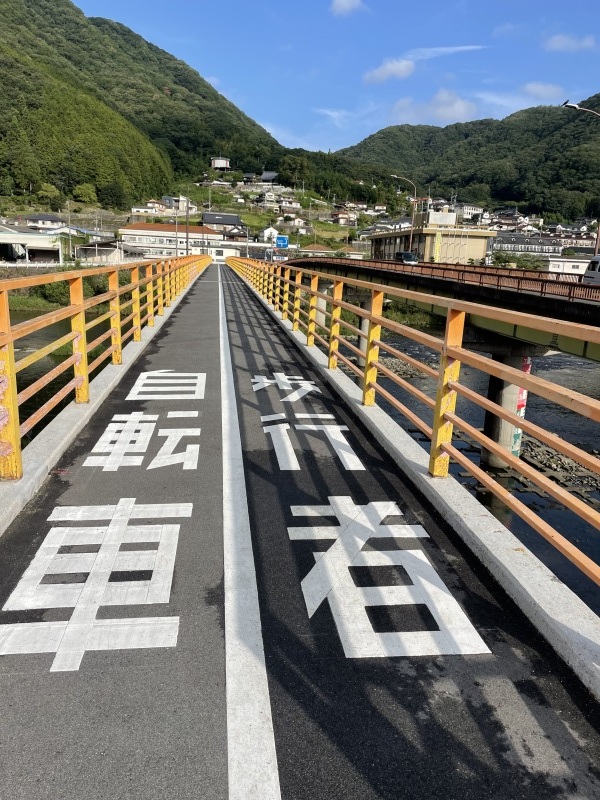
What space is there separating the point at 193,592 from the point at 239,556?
1.43 ft

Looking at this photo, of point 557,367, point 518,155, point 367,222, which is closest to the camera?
point 557,367

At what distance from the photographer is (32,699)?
236 cm

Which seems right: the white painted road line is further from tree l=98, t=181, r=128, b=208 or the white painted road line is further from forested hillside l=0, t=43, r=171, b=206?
tree l=98, t=181, r=128, b=208

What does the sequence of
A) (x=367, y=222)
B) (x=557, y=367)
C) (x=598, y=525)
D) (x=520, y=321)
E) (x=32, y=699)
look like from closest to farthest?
(x=32, y=699)
(x=598, y=525)
(x=520, y=321)
(x=557, y=367)
(x=367, y=222)

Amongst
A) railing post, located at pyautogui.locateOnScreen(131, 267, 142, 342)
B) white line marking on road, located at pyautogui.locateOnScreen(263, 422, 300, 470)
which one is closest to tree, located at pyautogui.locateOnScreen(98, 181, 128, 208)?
railing post, located at pyautogui.locateOnScreen(131, 267, 142, 342)

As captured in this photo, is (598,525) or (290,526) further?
(290,526)

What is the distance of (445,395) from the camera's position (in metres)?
4.41

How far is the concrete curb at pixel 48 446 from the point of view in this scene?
152 inches

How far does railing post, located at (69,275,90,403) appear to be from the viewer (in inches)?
227

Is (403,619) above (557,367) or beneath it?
above

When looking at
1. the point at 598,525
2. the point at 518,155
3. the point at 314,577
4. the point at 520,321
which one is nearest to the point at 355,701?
the point at 314,577

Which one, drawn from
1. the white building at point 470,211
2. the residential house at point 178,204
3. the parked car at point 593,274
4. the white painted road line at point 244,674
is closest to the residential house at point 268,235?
the residential house at point 178,204

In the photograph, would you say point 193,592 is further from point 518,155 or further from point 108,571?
point 518,155

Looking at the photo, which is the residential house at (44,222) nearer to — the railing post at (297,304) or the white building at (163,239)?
the white building at (163,239)
